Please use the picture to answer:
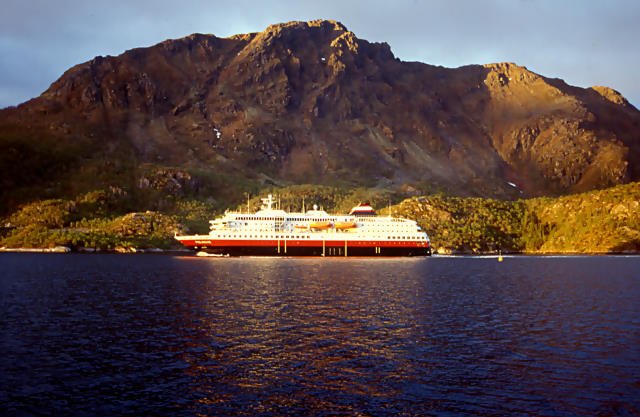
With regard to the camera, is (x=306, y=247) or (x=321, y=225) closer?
(x=306, y=247)

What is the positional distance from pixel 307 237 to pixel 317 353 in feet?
469

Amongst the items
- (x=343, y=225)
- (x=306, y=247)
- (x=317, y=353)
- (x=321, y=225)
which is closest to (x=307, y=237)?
(x=306, y=247)

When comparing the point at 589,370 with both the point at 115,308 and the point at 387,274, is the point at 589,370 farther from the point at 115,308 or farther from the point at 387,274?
the point at 387,274

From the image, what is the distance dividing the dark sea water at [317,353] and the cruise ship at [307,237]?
332 feet

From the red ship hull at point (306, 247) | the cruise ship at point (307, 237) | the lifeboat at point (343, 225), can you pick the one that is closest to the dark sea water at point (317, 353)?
the red ship hull at point (306, 247)

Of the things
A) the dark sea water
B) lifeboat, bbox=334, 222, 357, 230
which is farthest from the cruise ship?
the dark sea water

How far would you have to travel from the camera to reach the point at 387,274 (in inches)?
4493

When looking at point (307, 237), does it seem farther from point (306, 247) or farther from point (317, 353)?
point (317, 353)

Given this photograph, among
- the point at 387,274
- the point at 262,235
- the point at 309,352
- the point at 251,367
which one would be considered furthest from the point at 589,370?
the point at 262,235

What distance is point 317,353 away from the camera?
134ft

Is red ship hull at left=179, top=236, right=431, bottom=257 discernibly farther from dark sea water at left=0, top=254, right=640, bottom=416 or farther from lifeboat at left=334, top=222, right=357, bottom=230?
dark sea water at left=0, top=254, right=640, bottom=416

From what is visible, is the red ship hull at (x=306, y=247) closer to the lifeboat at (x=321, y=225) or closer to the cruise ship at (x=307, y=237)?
the cruise ship at (x=307, y=237)

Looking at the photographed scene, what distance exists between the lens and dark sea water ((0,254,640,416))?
30672 mm

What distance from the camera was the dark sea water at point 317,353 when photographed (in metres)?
30.7
